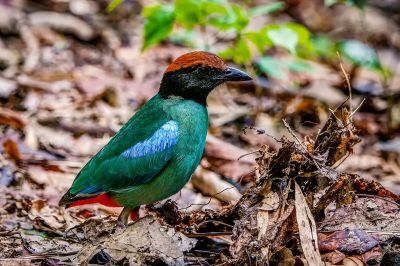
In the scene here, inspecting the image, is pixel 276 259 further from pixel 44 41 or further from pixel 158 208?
pixel 44 41

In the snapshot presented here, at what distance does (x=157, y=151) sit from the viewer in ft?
14.9

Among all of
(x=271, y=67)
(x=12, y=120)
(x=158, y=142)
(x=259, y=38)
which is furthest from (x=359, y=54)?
(x=158, y=142)

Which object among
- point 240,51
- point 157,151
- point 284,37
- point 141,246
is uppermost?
point 284,37

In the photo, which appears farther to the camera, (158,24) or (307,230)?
(158,24)

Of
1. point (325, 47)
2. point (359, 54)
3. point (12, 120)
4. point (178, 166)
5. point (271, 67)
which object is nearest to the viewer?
point (178, 166)

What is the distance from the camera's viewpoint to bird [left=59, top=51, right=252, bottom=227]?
4.55 metres

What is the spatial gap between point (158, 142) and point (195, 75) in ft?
1.84

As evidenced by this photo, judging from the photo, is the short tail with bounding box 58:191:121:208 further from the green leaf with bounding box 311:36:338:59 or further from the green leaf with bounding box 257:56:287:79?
the green leaf with bounding box 311:36:338:59

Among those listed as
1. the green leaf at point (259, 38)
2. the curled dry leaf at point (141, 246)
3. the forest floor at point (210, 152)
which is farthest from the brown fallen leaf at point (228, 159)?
the curled dry leaf at point (141, 246)

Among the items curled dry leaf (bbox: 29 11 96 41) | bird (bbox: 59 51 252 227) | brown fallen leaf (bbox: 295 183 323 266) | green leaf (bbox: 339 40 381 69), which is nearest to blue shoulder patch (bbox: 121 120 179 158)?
bird (bbox: 59 51 252 227)

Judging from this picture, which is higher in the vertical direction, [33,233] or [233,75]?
[233,75]

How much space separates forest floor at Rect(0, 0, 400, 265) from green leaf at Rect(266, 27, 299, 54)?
2.37 feet

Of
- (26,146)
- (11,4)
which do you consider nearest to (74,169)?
(26,146)

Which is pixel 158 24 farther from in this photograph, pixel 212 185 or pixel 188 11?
pixel 212 185
